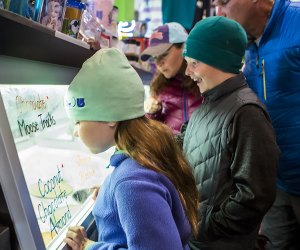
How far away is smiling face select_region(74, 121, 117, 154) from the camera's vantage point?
1027mm

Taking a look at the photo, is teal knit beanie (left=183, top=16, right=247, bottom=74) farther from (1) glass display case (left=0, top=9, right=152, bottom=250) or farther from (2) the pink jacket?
(2) the pink jacket

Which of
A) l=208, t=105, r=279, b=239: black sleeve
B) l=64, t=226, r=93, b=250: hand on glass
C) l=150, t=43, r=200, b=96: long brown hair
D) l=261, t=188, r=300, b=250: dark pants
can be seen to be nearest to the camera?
l=64, t=226, r=93, b=250: hand on glass

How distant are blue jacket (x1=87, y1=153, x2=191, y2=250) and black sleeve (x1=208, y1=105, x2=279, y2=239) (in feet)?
1.31

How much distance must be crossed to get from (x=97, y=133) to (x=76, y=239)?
1.29ft

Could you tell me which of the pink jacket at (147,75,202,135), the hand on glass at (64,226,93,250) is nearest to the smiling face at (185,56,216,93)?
the pink jacket at (147,75,202,135)

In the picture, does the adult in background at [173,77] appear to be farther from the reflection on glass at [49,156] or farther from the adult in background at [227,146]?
the reflection on glass at [49,156]

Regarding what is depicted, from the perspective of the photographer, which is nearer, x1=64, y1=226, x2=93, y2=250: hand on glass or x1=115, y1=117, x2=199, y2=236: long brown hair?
x1=115, y1=117, x2=199, y2=236: long brown hair

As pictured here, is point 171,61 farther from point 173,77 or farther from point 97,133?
point 97,133

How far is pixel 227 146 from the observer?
1.31 m

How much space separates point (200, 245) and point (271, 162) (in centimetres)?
50

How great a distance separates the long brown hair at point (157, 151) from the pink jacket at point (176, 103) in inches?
40.4

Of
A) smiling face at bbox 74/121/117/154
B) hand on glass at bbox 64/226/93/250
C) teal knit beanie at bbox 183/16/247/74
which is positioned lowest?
hand on glass at bbox 64/226/93/250

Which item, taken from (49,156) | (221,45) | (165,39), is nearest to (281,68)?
(221,45)

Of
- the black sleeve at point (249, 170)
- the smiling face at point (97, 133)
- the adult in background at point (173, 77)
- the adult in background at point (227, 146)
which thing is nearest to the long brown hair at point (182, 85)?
the adult in background at point (173, 77)
